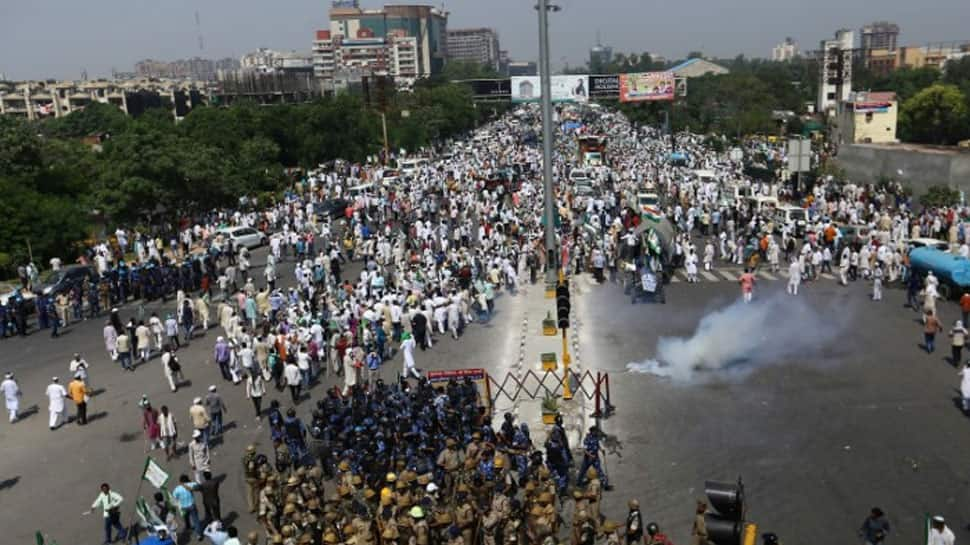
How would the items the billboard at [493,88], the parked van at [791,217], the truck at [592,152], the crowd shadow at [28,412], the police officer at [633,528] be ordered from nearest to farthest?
the police officer at [633,528] < the crowd shadow at [28,412] < the parked van at [791,217] < the truck at [592,152] < the billboard at [493,88]

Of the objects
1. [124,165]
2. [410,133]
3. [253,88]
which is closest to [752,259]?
[124,165]

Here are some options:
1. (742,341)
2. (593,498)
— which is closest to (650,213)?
(742,341)

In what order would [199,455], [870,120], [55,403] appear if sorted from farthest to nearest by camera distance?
[870,120] → [55,403] → [199,455]

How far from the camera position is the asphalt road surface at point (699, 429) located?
12.9 m

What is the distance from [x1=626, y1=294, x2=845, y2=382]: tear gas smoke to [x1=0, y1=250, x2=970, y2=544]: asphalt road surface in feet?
0.57

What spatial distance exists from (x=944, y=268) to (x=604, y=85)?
52668 mm

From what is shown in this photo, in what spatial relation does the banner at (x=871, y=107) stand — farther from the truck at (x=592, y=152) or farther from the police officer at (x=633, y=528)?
the police officer at (x=633, y=528)

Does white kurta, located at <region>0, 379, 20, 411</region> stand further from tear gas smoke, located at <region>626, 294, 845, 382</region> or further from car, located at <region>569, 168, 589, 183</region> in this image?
car, located at <region>569, 168, 589, 183</region>

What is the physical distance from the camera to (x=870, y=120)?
190 ft

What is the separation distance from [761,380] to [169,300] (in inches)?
728

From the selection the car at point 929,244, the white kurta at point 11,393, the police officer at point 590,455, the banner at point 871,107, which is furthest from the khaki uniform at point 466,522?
the banner at point 871,107

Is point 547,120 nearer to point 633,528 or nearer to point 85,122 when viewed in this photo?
point 633,528

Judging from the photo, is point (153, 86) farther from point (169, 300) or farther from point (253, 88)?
point (169, 300)

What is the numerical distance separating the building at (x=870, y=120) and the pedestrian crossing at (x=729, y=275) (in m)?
34.6
